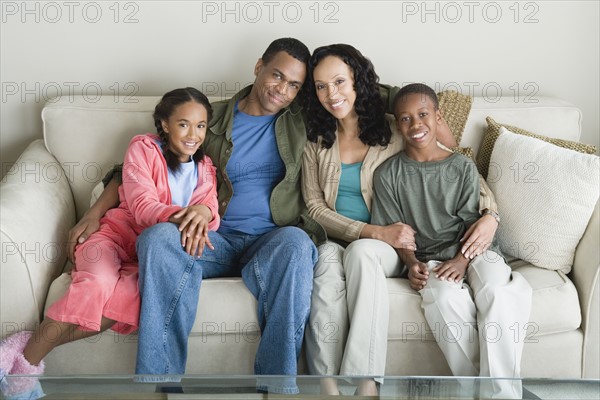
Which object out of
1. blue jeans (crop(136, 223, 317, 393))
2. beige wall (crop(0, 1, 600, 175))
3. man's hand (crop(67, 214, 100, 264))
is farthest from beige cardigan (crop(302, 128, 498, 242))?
man's hand (crop(67, 214, 100, 264))

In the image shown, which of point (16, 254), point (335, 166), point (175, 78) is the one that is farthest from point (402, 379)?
point (175, 78)

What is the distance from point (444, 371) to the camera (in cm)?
220

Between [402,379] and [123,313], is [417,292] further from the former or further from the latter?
[123,313]

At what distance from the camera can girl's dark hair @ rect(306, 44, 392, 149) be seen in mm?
2404

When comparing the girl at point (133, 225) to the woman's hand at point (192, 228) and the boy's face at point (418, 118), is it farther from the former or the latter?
the boy's face at point (418, 118)

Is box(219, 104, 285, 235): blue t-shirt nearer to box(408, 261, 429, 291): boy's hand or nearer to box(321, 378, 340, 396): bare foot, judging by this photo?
box(408, 261, 429, 291): boy's hand

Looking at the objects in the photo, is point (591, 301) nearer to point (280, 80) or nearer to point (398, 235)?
point (398, 235)

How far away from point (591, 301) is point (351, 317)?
0.66 m

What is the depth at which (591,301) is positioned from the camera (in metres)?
2.17

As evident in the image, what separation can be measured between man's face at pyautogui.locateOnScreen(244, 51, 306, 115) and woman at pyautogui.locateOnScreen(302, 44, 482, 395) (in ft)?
0.18

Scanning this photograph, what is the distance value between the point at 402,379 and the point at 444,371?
62 centimetres
